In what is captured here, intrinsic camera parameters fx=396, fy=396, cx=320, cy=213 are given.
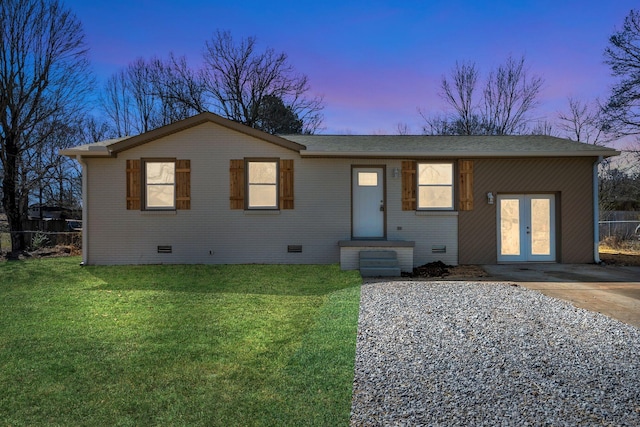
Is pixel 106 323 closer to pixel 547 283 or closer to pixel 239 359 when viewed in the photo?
pixel 239 359

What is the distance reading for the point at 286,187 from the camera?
9.91 metres

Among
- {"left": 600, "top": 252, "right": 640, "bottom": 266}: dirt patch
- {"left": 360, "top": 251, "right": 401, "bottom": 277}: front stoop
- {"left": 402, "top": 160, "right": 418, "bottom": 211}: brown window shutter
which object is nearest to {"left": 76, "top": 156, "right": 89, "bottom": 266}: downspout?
{"left": 360, "top": 251, "right": 401, "bottom": 277}: front stoop

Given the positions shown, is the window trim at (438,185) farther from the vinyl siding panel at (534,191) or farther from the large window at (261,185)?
the large window at (261,185)

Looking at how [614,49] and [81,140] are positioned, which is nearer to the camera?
[614,49]

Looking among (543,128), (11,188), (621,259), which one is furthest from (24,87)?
→ (543,128)

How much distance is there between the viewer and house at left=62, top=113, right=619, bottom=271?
32.6 feet

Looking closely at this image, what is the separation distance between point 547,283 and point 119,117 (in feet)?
84.4

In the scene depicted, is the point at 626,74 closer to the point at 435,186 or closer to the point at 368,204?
the point at 435,186

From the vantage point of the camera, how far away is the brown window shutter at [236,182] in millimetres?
9891

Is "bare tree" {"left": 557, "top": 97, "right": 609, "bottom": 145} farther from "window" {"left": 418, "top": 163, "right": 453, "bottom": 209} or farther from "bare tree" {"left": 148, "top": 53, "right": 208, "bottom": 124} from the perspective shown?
"bare tree" {"left": 148, "top": 53, "right": 208, "bottom": 124}

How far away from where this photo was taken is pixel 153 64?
25.0 metres

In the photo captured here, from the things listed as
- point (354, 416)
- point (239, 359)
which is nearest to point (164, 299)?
point (239, 359)

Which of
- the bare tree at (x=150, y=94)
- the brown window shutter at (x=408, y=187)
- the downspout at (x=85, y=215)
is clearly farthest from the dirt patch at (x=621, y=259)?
the bare tree at (x=150, y=94)

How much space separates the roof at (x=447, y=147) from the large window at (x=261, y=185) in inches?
41.3
